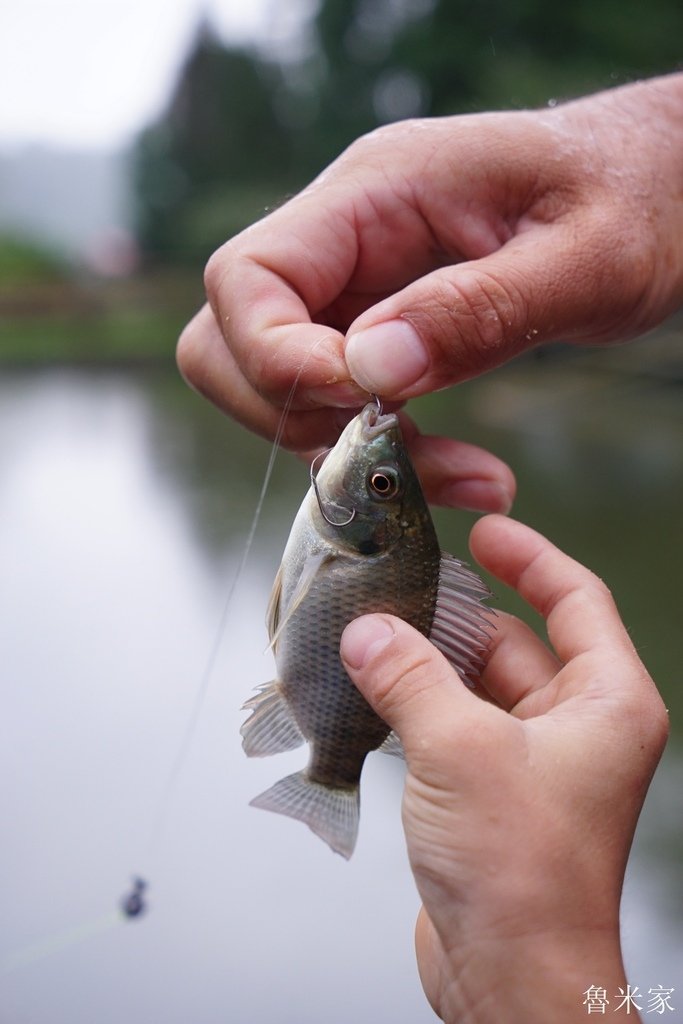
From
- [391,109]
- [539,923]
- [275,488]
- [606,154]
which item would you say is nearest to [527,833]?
[539,923]

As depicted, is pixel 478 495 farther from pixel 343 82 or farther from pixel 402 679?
pixel 343 82

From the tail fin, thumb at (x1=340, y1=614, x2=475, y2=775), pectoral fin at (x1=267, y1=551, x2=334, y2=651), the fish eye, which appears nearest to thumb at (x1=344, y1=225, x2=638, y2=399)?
the fish eye

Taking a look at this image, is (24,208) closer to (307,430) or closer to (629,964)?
(307,430)

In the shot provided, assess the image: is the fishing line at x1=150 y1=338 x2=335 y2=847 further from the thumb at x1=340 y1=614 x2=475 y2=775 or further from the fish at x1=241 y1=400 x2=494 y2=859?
the thumb at x1=340 y1=614 x2=475 y2=775

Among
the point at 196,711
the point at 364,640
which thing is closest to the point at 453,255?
the point at 364,640

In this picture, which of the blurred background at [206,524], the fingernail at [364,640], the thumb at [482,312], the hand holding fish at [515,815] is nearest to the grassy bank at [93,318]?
the blurred background at [206,524]
